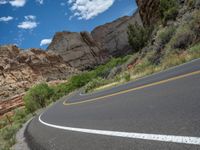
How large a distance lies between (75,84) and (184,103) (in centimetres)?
7096

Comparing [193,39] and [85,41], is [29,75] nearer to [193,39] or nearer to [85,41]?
[85,41]

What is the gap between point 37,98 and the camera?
177 ft

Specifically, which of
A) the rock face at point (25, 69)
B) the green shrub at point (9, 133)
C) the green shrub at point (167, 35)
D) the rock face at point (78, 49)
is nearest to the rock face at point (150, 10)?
the green shrub at point (167, 35)

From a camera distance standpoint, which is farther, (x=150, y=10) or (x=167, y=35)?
(x=150, y=10)

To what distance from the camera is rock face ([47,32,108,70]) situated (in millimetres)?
135250

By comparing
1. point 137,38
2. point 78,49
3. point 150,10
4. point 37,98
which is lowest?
point 37,98

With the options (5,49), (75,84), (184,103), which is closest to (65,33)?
(5,49)

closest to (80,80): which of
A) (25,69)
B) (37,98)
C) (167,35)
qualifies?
(37,98)

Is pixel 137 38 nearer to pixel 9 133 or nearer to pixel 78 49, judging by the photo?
pixel 9 133

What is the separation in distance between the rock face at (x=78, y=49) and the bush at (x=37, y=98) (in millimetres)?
75076

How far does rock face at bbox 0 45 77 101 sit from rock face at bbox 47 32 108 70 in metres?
20.7

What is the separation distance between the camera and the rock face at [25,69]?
86.6 m

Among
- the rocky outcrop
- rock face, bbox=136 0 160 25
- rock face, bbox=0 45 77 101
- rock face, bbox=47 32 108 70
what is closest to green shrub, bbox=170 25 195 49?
rock face, bbox=136 0 160 25

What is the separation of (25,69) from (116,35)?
263ft
